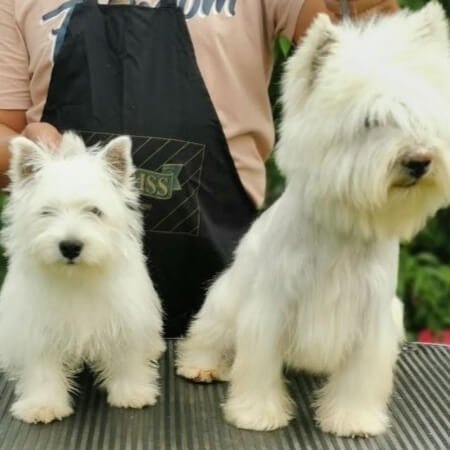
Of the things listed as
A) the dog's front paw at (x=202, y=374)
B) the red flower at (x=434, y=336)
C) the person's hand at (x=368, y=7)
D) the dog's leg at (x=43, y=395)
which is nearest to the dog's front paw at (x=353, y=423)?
the dog's front paw at (x=202, y=374)

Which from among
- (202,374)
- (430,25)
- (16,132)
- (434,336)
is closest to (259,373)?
(202,374)

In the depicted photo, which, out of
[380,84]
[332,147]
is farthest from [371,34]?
[332,147]

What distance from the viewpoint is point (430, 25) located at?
1918 mm

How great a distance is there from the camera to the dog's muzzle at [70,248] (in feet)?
6.60

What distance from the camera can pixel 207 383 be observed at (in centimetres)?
243

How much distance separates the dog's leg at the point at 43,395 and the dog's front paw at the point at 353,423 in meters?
0.64

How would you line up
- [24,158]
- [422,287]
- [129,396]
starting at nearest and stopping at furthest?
1. [24,158]
2. [129,396]
3. [422,287]

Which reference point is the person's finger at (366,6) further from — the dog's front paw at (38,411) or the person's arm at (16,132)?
the dog's front paw at (38,411)

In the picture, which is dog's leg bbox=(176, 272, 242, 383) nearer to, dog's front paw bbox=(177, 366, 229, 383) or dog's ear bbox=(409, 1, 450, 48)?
dog's front paw bbox=(177, 366, 229, 383)

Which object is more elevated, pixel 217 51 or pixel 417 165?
pixel 417 165

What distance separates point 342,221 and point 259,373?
470 mm

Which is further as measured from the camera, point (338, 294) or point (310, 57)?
point (338, 294)

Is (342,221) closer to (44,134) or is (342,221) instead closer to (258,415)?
(258,415)

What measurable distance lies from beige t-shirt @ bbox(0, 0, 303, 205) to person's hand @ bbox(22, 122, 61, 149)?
0.77 feet
